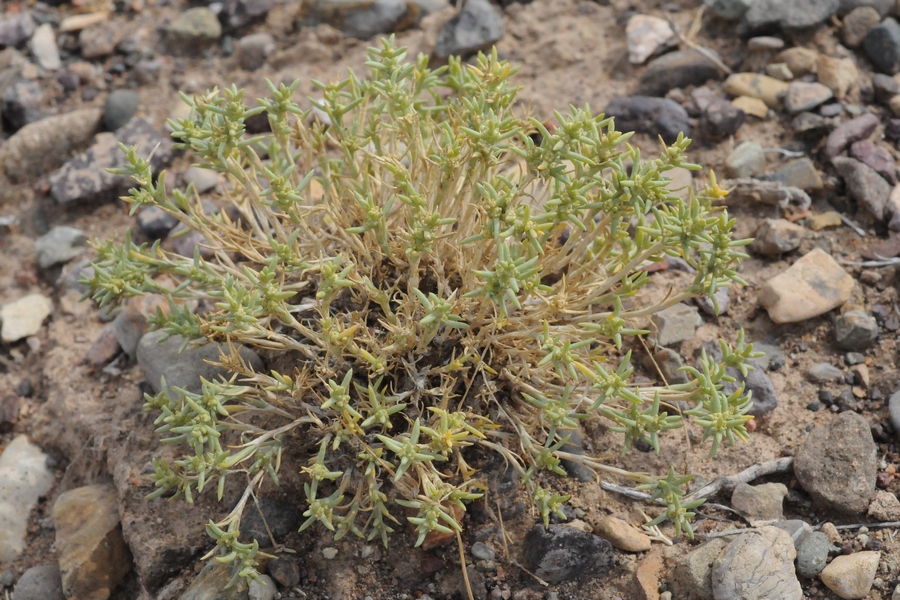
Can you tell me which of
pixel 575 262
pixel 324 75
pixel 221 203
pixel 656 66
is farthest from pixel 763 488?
pixel 324 75

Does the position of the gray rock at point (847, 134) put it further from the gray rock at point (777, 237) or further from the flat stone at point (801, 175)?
the gray rock at point (777, 237)

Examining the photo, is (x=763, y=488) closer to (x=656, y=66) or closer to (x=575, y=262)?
(x=575, y=262)

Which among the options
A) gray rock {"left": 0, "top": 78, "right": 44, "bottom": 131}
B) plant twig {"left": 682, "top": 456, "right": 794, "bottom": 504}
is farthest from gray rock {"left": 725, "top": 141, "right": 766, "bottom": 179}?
gray rock {"left": 0, "top": 78, "right": 44, "bottom": 131}

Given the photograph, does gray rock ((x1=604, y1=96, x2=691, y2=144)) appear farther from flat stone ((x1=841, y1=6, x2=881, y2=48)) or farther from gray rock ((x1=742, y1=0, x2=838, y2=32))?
flat stone ((x1=841, y1=6, x2=881, y2=48))

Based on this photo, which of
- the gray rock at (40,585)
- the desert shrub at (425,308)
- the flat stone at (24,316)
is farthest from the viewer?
the flat stone at (24,316)

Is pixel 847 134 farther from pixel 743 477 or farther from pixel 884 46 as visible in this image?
pixel 743 477

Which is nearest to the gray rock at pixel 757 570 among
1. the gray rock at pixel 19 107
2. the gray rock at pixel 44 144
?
the gray rock at pixel 44 144

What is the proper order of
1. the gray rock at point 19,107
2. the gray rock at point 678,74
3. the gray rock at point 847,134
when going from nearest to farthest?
the gray rock at point 847,134 → the gray rock at point 678,74 → the gray rock at point 19,107
